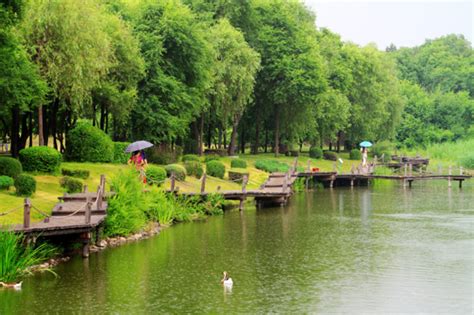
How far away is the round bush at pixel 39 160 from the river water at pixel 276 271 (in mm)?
8300

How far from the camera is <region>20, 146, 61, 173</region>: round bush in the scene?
38438 millimetres

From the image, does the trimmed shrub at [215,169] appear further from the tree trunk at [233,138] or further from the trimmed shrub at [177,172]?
the tree trunk at [233,138]

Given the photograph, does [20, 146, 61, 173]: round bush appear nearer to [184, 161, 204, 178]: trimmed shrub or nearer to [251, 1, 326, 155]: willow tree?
[184, 161, 204, 178]: trimmed shrub

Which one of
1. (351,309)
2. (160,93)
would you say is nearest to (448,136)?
(160,93)

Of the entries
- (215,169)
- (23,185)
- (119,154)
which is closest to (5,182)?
(23,185)

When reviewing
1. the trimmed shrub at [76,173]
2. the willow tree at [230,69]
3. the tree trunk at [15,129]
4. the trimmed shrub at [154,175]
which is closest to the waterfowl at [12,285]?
the trimmed shrub at [76,173]

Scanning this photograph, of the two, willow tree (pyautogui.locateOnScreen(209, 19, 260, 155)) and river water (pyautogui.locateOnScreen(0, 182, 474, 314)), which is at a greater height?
willow tree (pyautogui.locateOnScreen(209, 19, 260, 155))

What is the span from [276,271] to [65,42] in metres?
20.9

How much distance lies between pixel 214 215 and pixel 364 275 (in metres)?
16.8

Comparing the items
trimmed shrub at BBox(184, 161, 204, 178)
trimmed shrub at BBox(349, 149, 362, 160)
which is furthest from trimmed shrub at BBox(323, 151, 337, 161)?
trimmed shrub at BBox(184, 161, 204, 178)

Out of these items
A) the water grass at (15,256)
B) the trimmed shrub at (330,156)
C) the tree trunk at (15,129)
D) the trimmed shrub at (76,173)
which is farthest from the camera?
the trimmed shrub at (330,156)

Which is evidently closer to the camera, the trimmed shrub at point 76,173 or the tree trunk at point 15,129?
the trimmed shrub at point 76,173

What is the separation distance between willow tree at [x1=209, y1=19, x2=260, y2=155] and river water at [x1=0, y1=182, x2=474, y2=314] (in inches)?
881

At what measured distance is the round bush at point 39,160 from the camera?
126 ft
